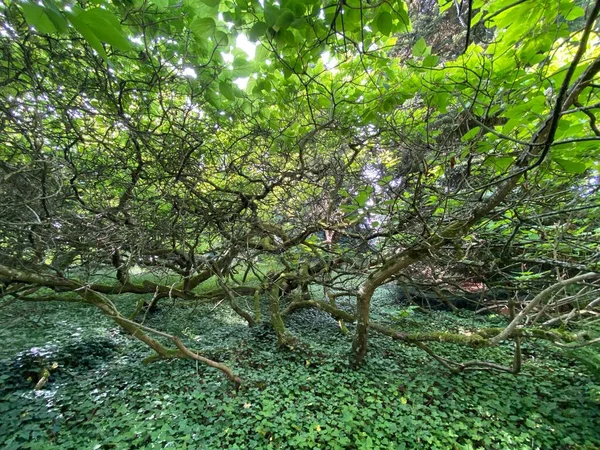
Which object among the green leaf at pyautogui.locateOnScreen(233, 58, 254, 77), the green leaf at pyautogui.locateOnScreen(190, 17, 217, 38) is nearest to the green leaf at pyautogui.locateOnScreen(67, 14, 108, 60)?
the green leaf at pyautogui.locateOnScreen(190, 17, 217, 38)

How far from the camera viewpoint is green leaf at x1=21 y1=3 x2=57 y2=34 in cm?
48

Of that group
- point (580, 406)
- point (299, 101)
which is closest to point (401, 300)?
point (580, 406)

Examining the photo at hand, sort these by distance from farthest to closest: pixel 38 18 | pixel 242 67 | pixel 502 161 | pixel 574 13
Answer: pixel 502 161 < pixel 242 67 < pixel 574 13 < pixel 38 18

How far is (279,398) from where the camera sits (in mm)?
2750

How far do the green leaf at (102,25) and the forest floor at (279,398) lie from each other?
2.74 m

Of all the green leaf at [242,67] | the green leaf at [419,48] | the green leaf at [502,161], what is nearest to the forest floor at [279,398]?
the green leaf at [502,161]

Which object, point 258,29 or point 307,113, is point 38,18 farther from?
point 307,113

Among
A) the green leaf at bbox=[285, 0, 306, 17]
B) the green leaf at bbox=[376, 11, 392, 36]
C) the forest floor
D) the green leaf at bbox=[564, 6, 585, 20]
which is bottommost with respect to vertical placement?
the forest floor

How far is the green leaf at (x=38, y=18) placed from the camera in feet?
1.56

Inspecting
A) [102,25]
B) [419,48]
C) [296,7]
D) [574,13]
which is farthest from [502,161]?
[102,25]

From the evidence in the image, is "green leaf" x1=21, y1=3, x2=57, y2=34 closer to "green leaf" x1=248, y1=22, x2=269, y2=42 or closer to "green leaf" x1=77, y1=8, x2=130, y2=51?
"green leaf" x1=77, y1=8, x2=130, y2=51

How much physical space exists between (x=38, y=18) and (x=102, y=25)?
0.40 feet

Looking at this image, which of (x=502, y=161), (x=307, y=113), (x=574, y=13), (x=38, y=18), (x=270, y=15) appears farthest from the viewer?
(x=307, y=113)

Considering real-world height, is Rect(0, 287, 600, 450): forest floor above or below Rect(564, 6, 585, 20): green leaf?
below
